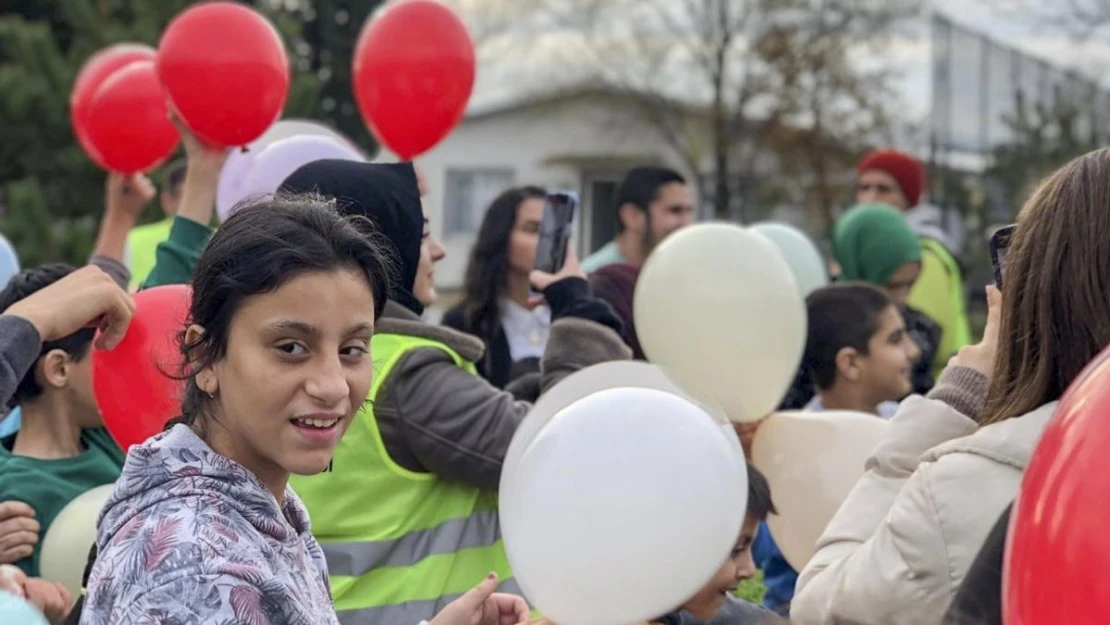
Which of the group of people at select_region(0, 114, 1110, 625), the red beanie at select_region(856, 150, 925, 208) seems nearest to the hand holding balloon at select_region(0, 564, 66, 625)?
the group of people at select_region(0, 114, 1110, 625)

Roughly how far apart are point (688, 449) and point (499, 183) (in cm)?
3555

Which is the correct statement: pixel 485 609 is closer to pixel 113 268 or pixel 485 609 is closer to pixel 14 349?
pixel 14 349

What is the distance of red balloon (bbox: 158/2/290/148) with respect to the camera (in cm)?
434

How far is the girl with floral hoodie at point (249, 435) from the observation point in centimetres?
194

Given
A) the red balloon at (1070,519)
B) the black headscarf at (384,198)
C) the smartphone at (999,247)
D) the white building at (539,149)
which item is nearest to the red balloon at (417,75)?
the black headscarf at (384,198)

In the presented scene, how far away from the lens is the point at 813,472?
392 centimetres

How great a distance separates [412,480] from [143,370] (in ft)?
1.82

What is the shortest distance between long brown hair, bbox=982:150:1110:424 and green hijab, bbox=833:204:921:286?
4065 millimetres

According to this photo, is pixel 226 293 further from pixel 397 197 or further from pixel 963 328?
pixel 963 328

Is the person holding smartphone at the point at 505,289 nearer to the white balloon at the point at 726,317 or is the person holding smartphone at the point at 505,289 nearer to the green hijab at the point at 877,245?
the white balloon at the point at 726,317

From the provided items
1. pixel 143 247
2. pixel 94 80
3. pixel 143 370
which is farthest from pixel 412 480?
pixel 143 247

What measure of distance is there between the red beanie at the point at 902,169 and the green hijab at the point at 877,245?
3.66ft

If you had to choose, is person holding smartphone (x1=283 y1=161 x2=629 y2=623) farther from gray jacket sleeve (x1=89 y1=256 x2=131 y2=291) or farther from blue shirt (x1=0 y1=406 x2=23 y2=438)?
gray jacket sleeve (x1=89 y1=256 x2=131 y2=291)

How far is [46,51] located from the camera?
550 inches
